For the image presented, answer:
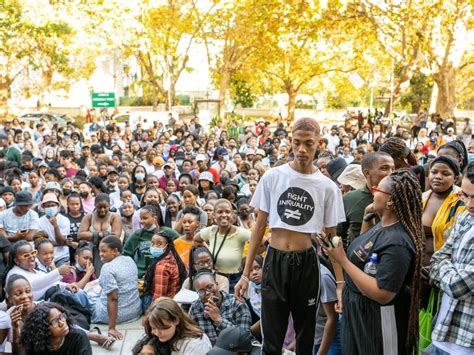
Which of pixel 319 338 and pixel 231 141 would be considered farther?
pixel 231 141

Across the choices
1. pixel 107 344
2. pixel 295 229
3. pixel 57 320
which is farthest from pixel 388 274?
pixel 107 344

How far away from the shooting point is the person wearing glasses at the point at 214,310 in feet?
17.8

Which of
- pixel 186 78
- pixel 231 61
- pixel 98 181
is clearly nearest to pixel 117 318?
pixel 98 181

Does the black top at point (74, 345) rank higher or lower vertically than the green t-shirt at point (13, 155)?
lower

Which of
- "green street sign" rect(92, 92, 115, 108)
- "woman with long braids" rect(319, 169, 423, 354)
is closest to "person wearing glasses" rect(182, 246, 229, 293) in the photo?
"woman with long braids" rect(319, 169, 423, 354)

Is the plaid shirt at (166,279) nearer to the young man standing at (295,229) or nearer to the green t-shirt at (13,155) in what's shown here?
the young man standing at (295,229)

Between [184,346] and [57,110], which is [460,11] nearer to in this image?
[184,346]

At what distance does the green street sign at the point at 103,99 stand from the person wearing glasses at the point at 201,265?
16.5 meters

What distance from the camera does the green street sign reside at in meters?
22.1

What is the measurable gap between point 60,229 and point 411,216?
566cm

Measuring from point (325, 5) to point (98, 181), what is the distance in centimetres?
1320

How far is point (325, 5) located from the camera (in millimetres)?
20625

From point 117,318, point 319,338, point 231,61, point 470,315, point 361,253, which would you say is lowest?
point 117,318

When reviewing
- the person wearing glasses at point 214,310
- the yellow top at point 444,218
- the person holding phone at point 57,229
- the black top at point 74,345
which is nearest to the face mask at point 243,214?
the person holding phone at point 57,229
